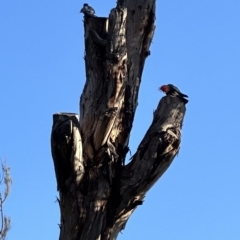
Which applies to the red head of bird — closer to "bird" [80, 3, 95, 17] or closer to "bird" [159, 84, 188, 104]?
"bird" [159, 84, 188, 104]

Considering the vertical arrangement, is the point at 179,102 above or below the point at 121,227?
above

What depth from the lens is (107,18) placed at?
4750 mm

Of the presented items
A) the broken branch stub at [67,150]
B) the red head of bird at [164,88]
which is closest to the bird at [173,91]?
the red head of bird at [164,88]

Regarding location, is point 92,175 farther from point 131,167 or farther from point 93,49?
point 93,49

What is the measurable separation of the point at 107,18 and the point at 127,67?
0.42 m

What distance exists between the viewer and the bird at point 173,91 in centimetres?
459

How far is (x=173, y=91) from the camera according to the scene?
4.65 meters

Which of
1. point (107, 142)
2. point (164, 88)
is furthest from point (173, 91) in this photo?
point (107, 142)

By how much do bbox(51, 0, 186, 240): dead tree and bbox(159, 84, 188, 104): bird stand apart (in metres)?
0.05

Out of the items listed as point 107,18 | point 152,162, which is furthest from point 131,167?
point 107,18

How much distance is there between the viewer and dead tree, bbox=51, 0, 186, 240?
4211 millimetres

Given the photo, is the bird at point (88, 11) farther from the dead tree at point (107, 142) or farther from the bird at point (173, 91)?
the bird at point (173, 91)

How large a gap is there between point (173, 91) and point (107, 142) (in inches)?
26.0

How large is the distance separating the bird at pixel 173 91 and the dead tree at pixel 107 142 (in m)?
0.05
